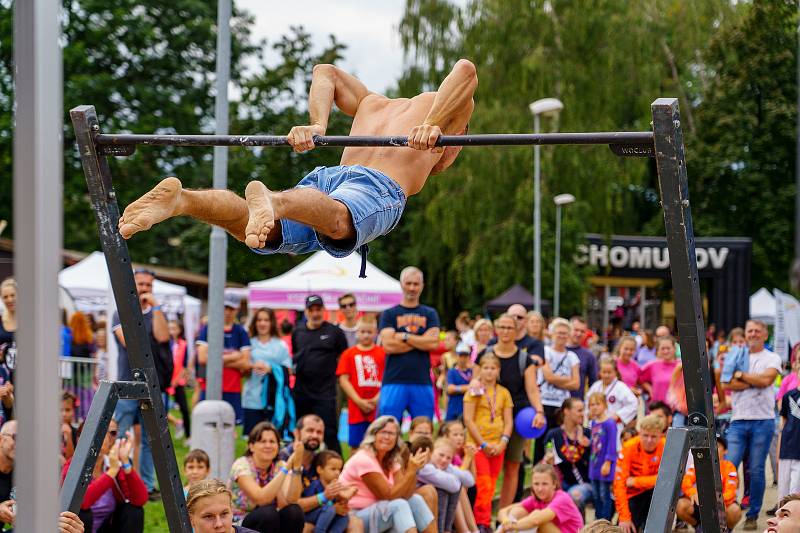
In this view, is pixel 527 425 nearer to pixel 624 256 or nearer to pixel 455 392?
pixel 455 392

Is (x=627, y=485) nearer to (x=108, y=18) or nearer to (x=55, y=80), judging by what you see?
(x=55, y=80)

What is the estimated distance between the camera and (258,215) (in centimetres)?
339

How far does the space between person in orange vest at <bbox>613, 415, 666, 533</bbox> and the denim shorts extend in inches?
129

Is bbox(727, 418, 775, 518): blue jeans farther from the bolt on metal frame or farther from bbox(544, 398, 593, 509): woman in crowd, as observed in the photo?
the bolt on metal frame

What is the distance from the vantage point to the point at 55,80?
70.3 inches

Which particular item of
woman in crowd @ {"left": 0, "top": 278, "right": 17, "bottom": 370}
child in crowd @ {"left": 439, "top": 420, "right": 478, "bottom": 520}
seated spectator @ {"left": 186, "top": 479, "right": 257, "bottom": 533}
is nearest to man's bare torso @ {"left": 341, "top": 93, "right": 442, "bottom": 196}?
seated spectator @ {"left": 186, "top": 479, "right": 257, "bottom": 533}

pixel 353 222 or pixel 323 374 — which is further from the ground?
pixel 353 222

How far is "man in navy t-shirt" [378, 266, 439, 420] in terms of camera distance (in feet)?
26.0

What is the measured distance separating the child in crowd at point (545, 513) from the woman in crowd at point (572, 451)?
→ 108 cm

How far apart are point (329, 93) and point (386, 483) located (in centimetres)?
278

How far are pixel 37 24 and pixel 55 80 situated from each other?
0.09 m

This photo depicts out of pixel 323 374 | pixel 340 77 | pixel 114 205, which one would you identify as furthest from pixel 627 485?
pixel 114 205

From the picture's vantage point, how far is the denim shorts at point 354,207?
3.93 m

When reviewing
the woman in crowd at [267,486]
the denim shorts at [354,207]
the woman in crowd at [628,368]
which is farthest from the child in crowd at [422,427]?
the woman in crowd at [628,368]
